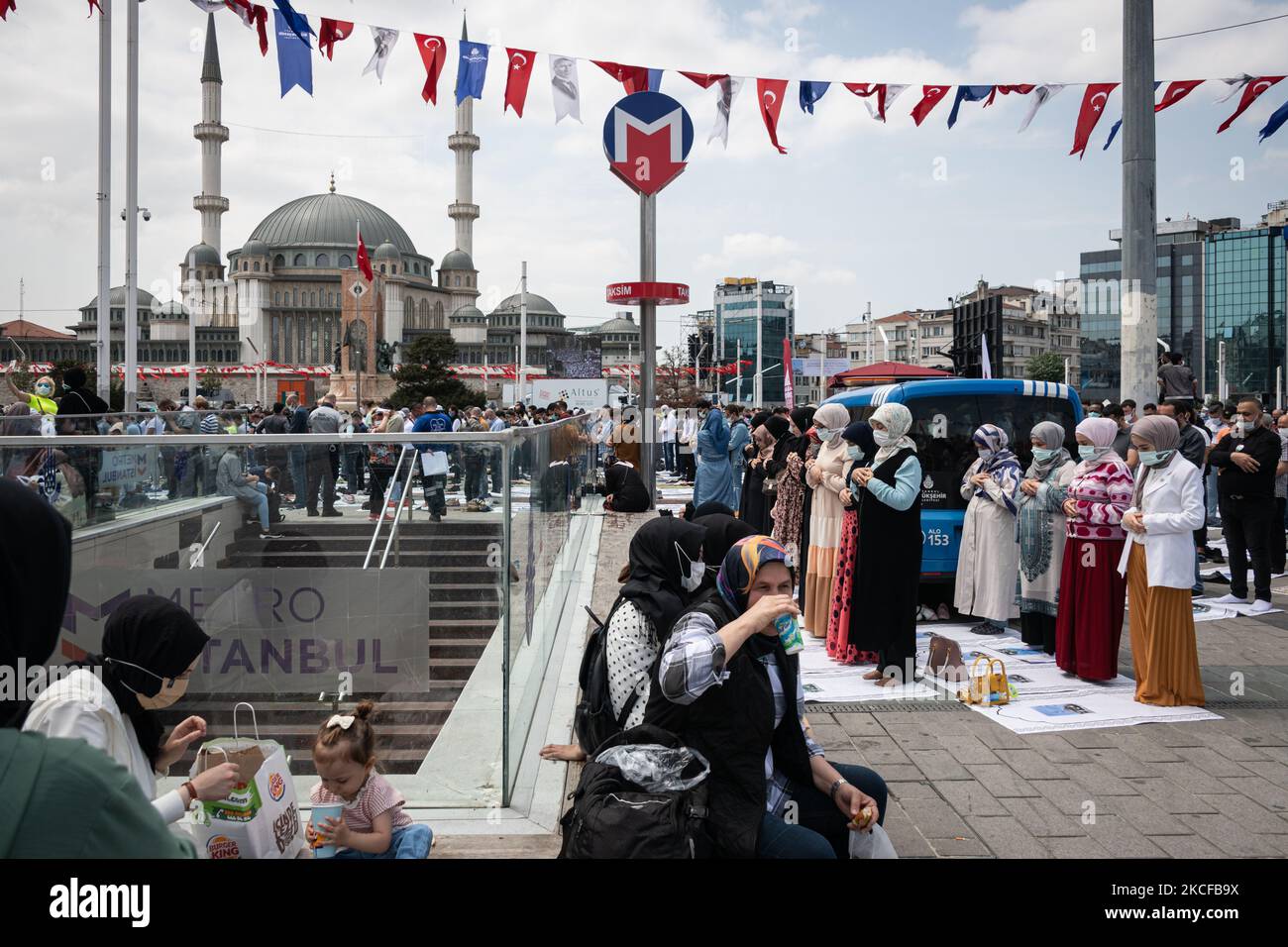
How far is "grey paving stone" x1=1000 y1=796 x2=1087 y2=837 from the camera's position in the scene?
161 inches

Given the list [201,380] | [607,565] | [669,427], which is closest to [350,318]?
[201,380]

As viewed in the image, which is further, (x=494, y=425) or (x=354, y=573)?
(x=494, y=425)

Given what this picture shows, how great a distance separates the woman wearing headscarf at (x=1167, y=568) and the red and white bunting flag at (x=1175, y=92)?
780cm

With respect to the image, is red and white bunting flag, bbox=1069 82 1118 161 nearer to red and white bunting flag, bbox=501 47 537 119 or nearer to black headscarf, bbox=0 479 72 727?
red and white bunting flag, bbox=501 47 537 119

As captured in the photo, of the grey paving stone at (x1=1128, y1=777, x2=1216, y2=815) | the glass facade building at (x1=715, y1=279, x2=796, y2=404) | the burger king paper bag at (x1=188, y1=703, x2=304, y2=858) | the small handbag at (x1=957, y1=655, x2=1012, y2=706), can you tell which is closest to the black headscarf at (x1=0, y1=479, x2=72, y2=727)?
the burger king paper bag at (x1=188, y1=703, x2=304, y2=858)

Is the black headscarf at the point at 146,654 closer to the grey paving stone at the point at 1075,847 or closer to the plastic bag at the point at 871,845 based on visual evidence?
the plastic bag at the point at 871,845

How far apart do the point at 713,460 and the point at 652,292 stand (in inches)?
152

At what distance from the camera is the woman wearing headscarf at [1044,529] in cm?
700

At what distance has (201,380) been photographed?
255 ft

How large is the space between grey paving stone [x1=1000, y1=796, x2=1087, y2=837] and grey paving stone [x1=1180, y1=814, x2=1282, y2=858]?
1.50 ft

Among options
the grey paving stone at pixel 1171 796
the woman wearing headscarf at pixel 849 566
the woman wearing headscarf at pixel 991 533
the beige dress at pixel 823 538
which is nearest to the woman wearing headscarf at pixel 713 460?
the beige dress at pixel 823 538
